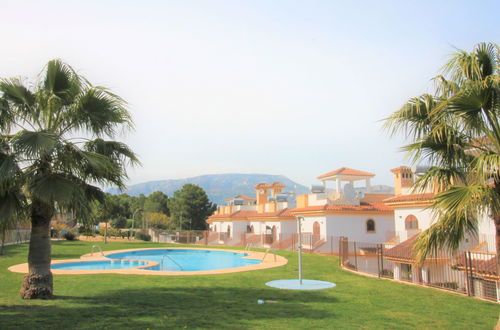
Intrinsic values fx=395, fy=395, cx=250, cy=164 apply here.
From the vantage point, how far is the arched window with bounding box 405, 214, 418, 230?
2047cm

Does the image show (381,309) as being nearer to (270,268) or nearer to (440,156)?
(440,156)

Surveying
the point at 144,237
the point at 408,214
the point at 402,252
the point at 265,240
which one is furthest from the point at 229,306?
the point at 144,237

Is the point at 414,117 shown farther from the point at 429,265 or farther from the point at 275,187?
the point at 275,187

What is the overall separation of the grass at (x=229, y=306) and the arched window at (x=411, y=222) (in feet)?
21.4

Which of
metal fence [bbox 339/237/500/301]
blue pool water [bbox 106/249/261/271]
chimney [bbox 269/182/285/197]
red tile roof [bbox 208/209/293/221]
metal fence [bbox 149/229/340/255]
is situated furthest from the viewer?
chimney [bbox 269/182/285/197]

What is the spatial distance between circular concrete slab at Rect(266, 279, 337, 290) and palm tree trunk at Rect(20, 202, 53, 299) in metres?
7.19

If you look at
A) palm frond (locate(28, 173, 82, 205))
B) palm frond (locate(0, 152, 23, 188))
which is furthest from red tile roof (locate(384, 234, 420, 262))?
palm frond (locate(0, 152, 23, 188))

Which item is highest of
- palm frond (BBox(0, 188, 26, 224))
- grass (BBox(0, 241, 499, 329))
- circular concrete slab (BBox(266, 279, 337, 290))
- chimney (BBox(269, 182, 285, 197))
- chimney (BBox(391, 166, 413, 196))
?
chimney (BBox(269, 182, 285, 197))

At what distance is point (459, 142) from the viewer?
7.33 m

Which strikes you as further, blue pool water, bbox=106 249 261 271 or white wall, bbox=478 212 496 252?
blue pool water, bbox=106 249 261 271

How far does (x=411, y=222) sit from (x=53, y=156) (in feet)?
57.5

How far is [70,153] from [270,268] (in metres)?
12.5

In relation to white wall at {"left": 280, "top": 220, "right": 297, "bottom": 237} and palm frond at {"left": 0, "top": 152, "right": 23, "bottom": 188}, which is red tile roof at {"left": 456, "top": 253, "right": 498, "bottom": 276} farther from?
white wall at {"left": 280, "top": 220, "right": 297, "bottom": 237}

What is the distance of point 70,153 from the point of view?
31.6ft
